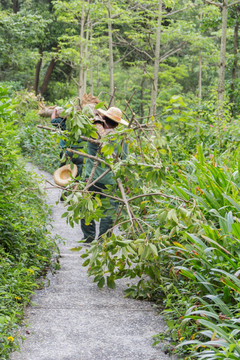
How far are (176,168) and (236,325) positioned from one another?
3.56m

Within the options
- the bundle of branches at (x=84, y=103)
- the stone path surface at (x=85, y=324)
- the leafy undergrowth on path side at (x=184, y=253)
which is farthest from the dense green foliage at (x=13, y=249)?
the bundle of branches at (x=84, y=103)

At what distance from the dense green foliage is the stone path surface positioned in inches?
6.0

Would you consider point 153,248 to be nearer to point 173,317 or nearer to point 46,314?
point 173,317

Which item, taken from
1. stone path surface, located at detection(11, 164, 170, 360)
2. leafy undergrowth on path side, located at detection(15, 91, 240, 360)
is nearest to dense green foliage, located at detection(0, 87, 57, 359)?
stone path surface, located at detection(11, 164, 170, 360)

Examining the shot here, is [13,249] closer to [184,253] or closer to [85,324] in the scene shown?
[85,324]

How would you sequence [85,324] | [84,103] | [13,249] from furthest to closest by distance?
[84,103] < [13,249] < [85,324]

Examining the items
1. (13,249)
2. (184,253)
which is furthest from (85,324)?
(13,249)

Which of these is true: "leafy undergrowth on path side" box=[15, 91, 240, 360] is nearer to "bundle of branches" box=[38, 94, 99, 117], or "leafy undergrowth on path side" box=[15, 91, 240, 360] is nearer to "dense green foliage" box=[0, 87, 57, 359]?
"dense green foliage" box=[0, 87, 57, 359]

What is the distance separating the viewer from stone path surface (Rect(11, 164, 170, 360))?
3408mm

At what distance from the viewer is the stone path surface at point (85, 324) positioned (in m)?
3.41

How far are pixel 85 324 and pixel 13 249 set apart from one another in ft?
3.99

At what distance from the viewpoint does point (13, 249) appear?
466 cm

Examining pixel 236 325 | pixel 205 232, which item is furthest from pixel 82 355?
pixel 205 232

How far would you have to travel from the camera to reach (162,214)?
435 cm
